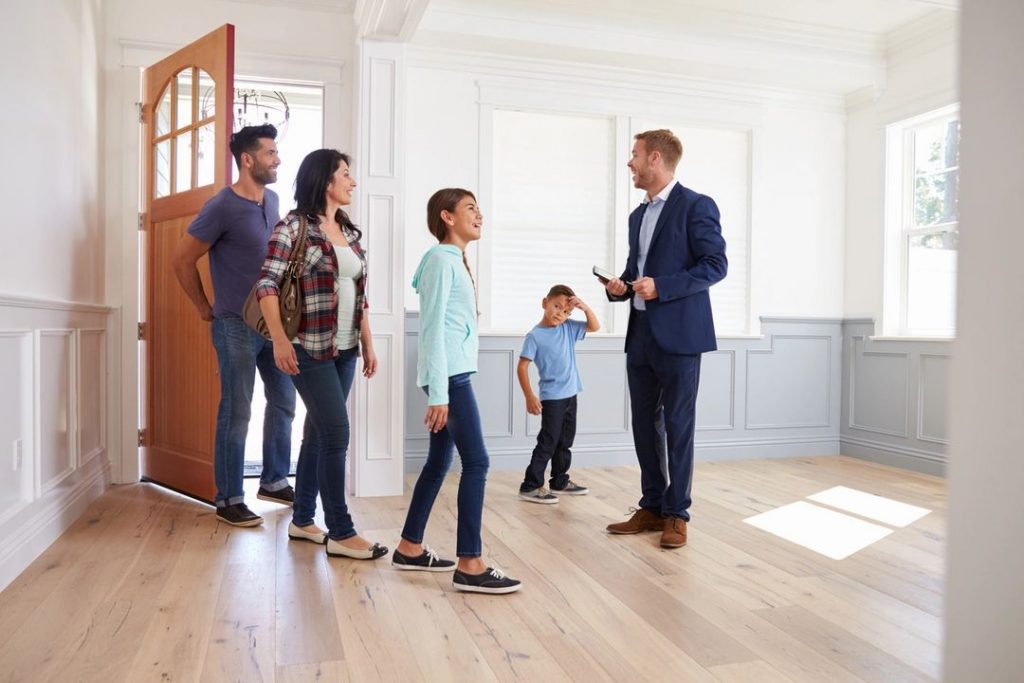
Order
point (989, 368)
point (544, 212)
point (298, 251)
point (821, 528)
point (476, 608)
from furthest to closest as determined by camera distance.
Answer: point (544, 212) → point (821, 528) → point (298, 251) → point (476, 608) → point (989, 368)

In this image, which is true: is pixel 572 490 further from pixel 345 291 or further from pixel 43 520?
pixel 43 520

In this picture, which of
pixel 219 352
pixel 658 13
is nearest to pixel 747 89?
pixel 658 13

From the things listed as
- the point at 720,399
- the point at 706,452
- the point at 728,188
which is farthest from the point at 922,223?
the point at 706,452

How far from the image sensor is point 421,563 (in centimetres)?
259

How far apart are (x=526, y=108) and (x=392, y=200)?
1.31 m

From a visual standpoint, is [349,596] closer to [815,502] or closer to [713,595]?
[713,595]

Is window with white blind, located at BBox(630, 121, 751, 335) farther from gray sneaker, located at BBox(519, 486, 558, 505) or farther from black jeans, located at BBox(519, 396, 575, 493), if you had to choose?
gray sneaker, located at BBox(519, 486, 558, 505)

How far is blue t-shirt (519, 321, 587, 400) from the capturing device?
12.4ft

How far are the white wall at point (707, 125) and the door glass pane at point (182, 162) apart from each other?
4.08 feet

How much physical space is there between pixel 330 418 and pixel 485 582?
2.50 feet

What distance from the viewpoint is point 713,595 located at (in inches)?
93.5

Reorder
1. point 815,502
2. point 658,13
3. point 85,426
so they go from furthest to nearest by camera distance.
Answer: point 658,13, point 815,502, point 85,426

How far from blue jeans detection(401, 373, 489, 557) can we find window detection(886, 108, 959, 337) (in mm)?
3790

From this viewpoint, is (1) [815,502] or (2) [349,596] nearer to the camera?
(2) [349,596]
